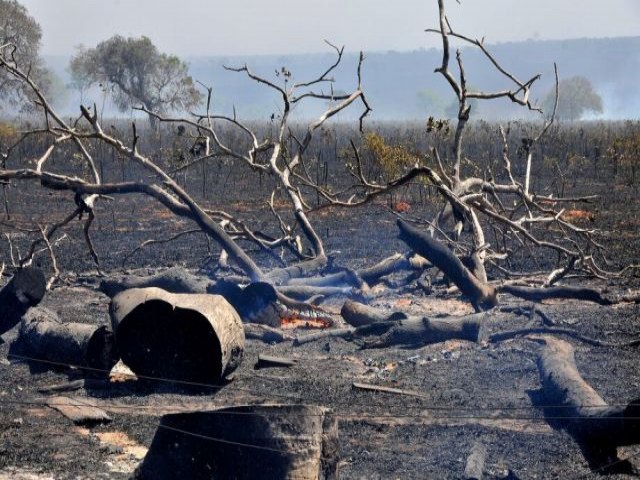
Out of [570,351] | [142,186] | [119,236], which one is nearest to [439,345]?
[570,351]

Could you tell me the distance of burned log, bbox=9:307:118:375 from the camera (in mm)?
7387

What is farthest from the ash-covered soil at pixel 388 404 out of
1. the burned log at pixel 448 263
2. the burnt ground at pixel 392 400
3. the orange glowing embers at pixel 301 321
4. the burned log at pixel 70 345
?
the orange glowing embers at pixel 301 321

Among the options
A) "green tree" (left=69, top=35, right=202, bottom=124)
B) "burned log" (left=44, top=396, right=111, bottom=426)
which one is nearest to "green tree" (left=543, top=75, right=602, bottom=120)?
"green tree" (left=69, top=35, right=202, bottom=124)

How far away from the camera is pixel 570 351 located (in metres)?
7.00

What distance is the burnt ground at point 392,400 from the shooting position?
5418 millimetres

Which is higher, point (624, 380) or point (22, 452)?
point (624, 380)

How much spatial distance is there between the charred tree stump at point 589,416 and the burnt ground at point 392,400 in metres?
0.09

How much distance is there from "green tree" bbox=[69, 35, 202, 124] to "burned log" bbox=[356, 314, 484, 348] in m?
46.2

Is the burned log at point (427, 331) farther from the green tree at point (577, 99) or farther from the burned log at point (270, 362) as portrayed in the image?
the green tree at point (577, 99)

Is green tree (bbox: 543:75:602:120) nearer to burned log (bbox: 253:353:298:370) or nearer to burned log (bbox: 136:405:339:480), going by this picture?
burned log (bbox: 253:353:298:370)

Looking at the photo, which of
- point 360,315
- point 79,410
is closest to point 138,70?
point 360,315

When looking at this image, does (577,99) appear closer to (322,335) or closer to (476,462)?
(322,335)

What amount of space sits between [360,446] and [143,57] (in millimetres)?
50462

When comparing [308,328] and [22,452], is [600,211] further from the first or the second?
[22,452]
